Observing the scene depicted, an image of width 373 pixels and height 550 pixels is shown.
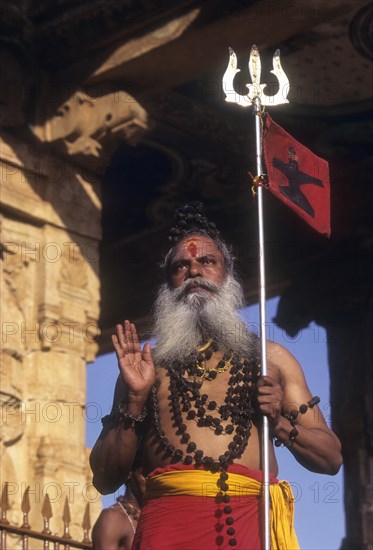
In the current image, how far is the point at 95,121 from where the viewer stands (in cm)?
1061

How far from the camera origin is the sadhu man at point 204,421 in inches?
222

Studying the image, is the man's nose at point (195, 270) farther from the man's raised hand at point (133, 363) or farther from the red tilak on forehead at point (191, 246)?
the man's raised hand at point (133, 363)

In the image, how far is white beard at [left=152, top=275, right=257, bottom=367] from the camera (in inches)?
239

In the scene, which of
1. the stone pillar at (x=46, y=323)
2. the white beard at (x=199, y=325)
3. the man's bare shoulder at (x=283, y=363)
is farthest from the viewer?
the stone pillar at (x=46, y=323)

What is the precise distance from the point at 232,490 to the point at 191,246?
1.04 m

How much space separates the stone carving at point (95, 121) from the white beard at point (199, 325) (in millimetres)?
4517

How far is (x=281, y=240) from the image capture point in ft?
44.9

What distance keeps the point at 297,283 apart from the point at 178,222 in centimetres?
758

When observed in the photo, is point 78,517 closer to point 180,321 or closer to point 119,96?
point 119,96

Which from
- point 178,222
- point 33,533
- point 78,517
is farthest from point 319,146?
point 178,222

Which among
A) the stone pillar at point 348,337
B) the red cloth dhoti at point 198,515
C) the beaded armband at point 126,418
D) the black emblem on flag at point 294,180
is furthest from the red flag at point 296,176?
the stone pillar at point 348,337

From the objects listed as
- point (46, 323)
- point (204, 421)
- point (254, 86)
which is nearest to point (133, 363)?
point (204, 421)

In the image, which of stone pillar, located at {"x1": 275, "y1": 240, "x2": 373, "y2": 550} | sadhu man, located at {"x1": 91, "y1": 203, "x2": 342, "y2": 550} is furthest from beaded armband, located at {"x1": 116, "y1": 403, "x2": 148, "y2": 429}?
stone pillar, located at {"x1": 275, "y1": 240, "x2": 373, "y2": 550}

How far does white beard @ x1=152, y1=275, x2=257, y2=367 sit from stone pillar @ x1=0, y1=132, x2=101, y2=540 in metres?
3.81
